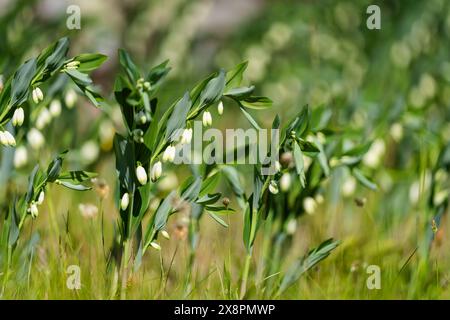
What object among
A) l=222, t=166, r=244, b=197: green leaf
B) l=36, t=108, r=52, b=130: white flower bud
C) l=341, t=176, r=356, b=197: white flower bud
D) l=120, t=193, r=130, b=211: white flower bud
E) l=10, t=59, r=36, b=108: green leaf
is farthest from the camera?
l=341, t=176, r=356, b=197: white flower bud

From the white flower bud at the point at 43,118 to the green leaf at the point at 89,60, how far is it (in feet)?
1.97

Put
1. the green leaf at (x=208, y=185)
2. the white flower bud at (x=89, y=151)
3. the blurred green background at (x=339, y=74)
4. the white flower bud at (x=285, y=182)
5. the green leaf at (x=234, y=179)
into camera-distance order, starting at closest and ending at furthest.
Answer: the green leaf at (x=208, y=185)
the green leaf at (x=234, y=179)
the white flower bud at (x=285, y=182)
the blurred green background at (x=339, y=74)
the white flower bud at (x=89, y=151)

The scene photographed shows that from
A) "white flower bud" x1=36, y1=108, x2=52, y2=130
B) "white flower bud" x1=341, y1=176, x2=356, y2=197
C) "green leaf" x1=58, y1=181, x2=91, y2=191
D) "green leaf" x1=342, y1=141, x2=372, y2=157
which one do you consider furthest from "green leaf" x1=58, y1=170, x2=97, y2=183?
"white flower bud" x1=341, y1=176, x2=356, y2=197

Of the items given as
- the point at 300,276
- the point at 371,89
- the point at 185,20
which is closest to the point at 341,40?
the point at 185,20

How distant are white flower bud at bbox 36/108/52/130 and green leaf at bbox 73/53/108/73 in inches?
23.7

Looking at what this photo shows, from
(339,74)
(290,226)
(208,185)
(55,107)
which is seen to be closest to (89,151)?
(55,107)

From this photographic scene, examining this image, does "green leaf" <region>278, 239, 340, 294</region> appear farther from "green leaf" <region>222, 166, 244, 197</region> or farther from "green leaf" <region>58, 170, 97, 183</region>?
"green leaf" <region>58, 170, 97, 183</region>

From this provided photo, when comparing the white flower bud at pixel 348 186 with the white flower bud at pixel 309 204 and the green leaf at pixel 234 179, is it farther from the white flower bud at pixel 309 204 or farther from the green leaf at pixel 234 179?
the green leaf at pixel 234 179

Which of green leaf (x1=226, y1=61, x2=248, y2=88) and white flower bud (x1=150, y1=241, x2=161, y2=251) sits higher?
green leaf (x1=226, y1=61, x2=248, y2=88)

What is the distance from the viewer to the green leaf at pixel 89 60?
2033 mm

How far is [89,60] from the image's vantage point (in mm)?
2049

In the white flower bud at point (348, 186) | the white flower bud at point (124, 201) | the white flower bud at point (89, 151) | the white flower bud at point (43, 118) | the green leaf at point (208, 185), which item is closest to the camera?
the white flower bud at point (124, 201)

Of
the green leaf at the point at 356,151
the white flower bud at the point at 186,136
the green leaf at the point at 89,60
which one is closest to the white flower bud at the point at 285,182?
the green leaf at the point at 356,151

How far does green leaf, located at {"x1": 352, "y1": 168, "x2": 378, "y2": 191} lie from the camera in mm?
2498
